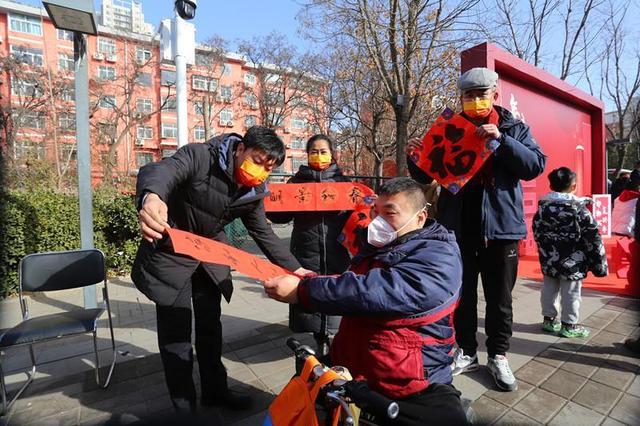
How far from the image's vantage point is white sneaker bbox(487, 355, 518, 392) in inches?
103

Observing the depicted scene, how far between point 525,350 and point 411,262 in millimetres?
2549

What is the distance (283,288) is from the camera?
1.52m

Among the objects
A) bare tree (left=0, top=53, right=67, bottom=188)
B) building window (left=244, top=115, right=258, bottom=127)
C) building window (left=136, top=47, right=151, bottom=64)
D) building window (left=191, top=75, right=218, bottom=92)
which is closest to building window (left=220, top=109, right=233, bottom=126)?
building window (left=244, top=115, right=258, bottom=127)

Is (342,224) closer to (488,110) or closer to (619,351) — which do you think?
(488,110)

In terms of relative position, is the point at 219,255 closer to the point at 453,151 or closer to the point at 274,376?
the point at 274,376

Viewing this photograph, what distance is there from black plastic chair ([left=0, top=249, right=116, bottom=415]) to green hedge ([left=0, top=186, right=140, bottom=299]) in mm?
2858

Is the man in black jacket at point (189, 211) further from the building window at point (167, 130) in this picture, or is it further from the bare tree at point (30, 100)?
the building window at point (167, 130)

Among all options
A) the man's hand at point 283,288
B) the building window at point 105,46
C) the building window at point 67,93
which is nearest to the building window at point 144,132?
the building window at point 105,46

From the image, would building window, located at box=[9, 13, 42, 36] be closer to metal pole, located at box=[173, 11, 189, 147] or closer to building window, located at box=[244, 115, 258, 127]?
building window, located at box=[244, 115, 258, 127]

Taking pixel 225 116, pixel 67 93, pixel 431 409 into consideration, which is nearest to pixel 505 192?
pixel 431 409

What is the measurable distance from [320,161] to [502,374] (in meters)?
2.17

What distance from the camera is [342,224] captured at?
3.36 meters

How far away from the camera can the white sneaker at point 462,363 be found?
283 cm

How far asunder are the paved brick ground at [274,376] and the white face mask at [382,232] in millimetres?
1155
